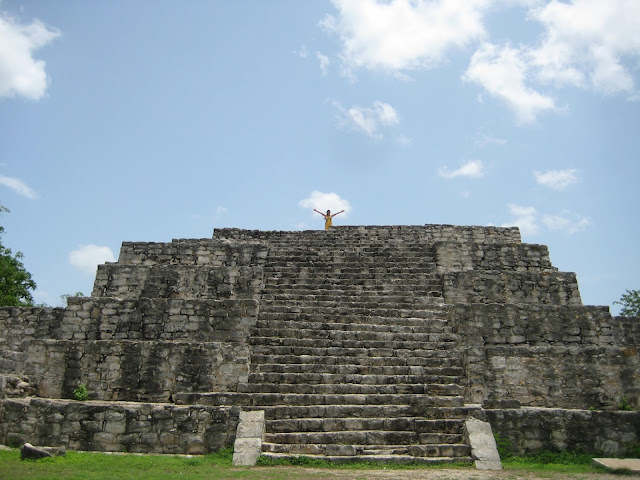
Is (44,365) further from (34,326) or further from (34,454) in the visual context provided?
(34,454)

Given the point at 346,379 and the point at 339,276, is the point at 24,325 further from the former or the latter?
the point at 346,379

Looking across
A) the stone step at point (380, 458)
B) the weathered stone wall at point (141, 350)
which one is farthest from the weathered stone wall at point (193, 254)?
the stone step at point (380, 458)

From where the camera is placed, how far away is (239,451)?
833cm

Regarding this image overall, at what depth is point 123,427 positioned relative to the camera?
916 centimetres

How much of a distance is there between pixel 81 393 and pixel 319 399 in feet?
16.1

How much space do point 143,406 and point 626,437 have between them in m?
8.56

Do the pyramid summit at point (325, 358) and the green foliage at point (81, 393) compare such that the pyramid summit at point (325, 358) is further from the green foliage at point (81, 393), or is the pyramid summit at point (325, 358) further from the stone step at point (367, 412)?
the green foliage at point (81, 393)

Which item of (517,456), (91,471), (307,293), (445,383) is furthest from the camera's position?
(307,293)

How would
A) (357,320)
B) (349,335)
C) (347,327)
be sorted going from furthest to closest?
(357,320) → (347,327) → (349,335)

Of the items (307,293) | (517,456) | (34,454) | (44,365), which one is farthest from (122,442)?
(517,456)

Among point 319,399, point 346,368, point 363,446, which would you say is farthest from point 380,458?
point 346,368

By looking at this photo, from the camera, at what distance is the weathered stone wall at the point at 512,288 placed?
12906mm

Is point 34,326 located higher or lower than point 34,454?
higher

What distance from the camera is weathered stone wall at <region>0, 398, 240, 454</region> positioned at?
902 centimetres
